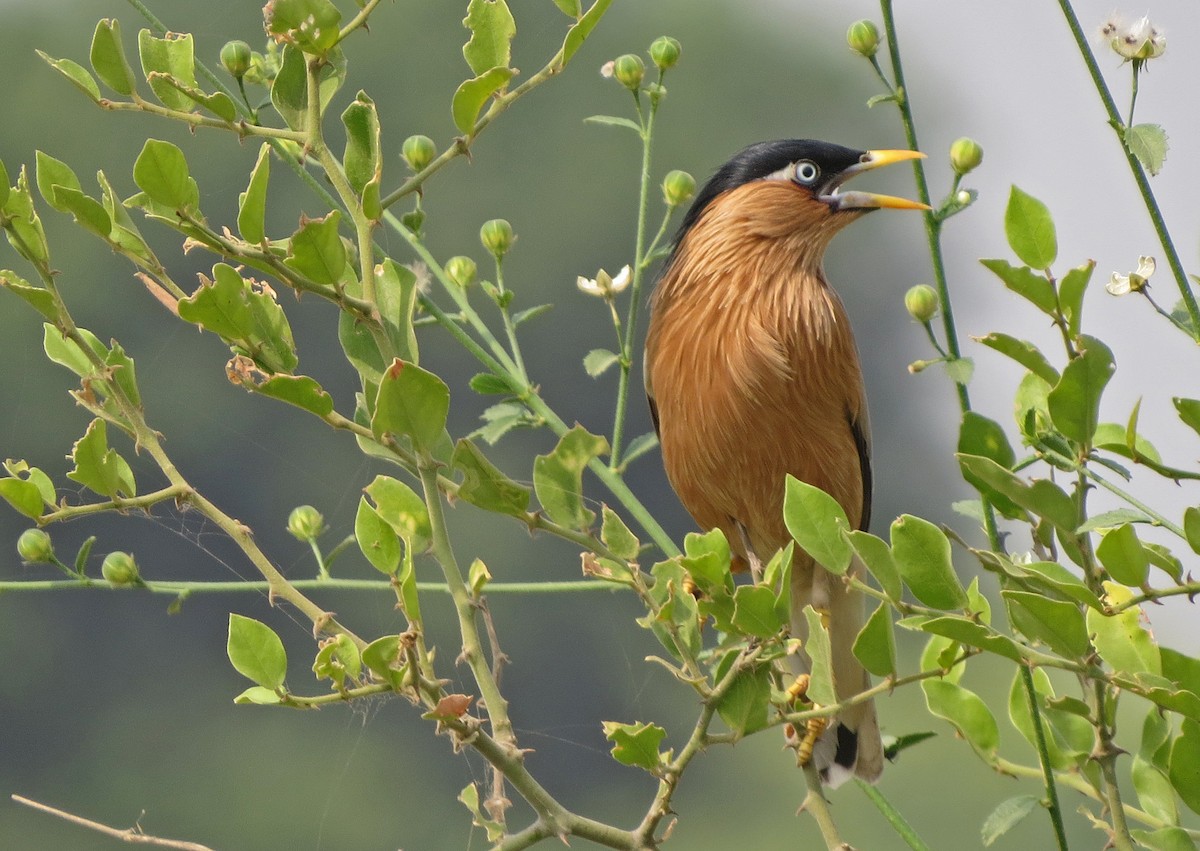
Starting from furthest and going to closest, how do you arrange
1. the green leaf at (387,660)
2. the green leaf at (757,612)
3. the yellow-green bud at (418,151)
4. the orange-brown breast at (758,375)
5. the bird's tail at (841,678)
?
1. the bird's tail at (841,678)
2. the orange-brown breast at (758,375)
3. the yellow-green bud at (418,151)
4. the green leaf at (757,612)
5. the green leaf at (387,660)

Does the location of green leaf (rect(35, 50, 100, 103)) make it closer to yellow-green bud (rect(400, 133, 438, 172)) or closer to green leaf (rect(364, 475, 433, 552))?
green leaf (rect(364, 475, 433, 552))

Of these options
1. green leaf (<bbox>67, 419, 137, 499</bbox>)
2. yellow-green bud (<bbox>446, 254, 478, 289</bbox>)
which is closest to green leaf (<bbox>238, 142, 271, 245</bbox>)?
green leaf (<bbox>67, 419, 137, 499</bbox>)

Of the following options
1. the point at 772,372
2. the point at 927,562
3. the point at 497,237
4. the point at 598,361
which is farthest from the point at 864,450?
the point at 927,562

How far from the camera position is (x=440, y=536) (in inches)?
44.8

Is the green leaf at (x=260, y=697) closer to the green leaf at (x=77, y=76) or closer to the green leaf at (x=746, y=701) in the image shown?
the green leaf at (x=746, y=701)

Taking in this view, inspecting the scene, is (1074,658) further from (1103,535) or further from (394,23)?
(394,23)

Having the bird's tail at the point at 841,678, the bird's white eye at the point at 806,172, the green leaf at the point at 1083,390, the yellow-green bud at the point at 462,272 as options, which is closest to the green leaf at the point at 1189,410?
the green leaf at the point at 1083,390

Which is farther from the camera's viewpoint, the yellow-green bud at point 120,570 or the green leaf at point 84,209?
the yellow-green bud at point 120,570

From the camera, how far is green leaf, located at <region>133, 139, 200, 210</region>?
1.11 m

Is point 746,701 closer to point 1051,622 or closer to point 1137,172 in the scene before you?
point 1051,622

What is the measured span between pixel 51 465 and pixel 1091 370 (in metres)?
20.1

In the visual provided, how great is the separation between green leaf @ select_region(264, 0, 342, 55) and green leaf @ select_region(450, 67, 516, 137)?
113 mm

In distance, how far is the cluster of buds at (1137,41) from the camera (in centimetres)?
143

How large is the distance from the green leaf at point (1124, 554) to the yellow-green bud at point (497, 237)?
1.08 metres
